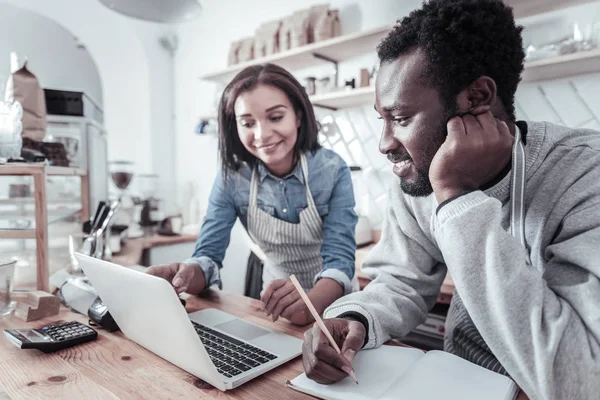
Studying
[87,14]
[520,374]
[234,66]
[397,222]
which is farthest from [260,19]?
[520,374]

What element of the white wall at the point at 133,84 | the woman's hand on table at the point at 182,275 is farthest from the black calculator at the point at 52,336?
the white wall at the point at 133,84

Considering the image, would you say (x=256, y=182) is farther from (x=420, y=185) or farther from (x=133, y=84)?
(x=133, y=84)

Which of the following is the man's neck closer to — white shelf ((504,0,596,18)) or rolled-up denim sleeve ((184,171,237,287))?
rolled-up denim sleeve ((184,171,237,287))

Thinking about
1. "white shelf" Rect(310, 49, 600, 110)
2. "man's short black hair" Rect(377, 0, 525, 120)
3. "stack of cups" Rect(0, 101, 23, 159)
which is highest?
"white shelf" Rect(310, 49, 600, 110)

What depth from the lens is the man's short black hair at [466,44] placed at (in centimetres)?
65

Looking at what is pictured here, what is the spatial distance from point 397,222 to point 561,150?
35 centimetres

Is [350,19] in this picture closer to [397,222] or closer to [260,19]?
[260,19]

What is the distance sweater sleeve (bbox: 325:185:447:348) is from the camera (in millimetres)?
793

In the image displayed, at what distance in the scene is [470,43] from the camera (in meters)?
0.65

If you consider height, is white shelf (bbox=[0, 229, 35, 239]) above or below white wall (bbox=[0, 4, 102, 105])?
below

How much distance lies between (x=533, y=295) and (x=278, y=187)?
34.8 inches

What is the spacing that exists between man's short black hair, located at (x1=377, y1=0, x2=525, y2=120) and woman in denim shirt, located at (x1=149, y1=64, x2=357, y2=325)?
58cm

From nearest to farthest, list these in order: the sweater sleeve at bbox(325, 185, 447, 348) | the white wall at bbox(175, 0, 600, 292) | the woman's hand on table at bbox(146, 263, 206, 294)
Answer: the sweater sleeve at bbox(325, 185, 447, 348) → the woman's hand on table at bbox(146, 263, 206, 294) → the white wall at bbox(175, 0, 600, 292)

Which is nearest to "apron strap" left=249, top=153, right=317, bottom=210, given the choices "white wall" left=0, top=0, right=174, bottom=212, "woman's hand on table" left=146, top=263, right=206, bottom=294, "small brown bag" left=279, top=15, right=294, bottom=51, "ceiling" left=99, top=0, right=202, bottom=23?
"woman's hand on table" left=146, top=263, right=206, bottom=294
